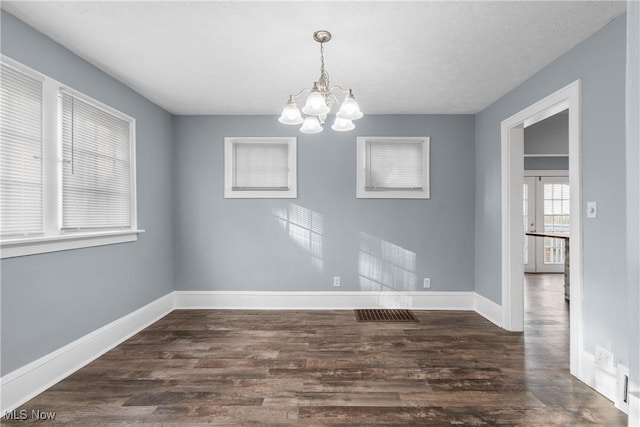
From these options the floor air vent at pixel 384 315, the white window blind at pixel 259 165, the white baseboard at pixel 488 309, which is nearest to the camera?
the white baseboard at pixel 488 309

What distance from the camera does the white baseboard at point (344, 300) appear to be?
4406 millimetres

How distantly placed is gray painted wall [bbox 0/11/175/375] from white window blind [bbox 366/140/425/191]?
2.77 meters

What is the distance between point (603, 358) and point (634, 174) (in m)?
1.90

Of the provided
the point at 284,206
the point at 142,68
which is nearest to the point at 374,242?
the point at 284,206

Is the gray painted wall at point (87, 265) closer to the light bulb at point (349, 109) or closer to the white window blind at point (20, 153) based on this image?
the white window blind at point (20, 153)

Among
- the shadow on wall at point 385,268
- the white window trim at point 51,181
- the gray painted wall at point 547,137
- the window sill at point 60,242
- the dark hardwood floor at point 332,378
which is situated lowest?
the dark hardwood floor at point 332,378

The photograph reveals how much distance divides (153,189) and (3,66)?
1974mm

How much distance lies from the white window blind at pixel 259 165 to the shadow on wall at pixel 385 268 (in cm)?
146

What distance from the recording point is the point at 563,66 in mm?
2758

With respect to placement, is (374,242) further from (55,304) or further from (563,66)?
(55,304)

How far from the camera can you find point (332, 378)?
2.54 m

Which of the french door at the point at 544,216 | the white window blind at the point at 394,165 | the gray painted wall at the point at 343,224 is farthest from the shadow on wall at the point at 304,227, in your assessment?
the french door at the point at 544,216

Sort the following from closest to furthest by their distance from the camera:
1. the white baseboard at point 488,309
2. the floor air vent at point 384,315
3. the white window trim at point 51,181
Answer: the white window trim at point 51,181 < the white baseboard at point 488,309 < the floor air vent at point 384,315

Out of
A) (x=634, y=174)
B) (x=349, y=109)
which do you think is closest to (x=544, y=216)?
(x=349, y=109)
